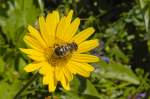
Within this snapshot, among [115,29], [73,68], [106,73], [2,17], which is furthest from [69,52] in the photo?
[115,29]

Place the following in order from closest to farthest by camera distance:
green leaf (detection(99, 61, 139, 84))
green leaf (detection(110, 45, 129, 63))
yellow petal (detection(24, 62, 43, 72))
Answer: yellow petal (detection(24, 62, 43, 72)), green leaf (detection(99, 61, 139, 84)), green leaf (detection(110, 45, 129, 63))

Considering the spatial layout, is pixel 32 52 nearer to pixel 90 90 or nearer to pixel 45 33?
pixel 45 33

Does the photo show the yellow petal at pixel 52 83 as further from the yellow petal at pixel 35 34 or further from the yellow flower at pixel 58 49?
the yellow petal at pixel 35 34

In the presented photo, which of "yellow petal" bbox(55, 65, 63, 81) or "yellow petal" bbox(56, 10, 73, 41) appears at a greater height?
"yellow petal" bbox(56, 10, 73, 41)

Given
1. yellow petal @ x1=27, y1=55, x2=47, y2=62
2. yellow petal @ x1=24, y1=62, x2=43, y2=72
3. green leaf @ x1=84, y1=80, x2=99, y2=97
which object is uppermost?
yellow petal @ x1=27, y1=55, x2=47, y2=62

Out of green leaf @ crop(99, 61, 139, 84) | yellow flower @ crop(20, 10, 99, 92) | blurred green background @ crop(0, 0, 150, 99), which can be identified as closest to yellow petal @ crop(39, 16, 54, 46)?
yellow flower @ crop(20, 10, 99, 92)

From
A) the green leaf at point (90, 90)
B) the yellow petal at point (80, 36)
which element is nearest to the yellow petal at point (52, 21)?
the yellow petal at point (80, 36)

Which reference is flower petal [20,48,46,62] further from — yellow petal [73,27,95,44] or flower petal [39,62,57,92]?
yellow petal [73,27,95,44]
